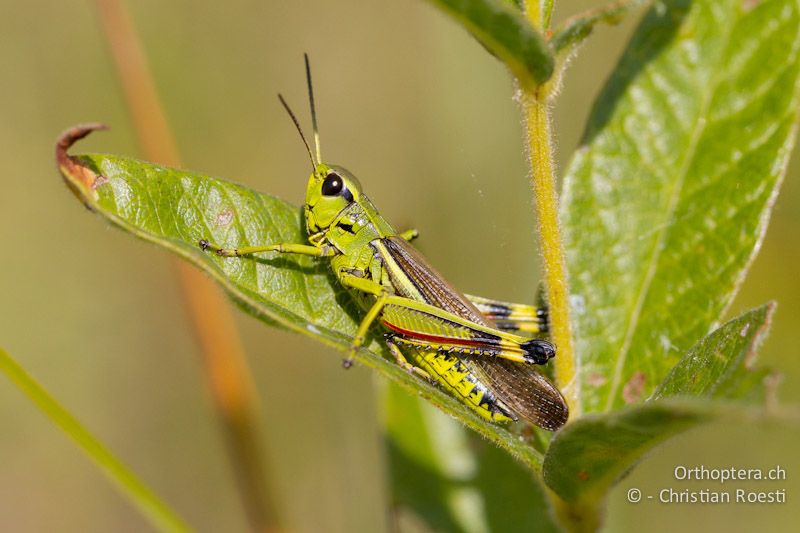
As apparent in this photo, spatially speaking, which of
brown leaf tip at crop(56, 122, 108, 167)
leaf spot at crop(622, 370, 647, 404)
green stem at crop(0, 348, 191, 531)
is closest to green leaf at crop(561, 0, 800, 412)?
leaf spot at crop(622, 370, 647, 404)

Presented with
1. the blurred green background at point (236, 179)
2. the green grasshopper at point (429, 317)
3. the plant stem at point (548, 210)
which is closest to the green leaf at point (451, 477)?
the green grasshopper at point (429, 317)

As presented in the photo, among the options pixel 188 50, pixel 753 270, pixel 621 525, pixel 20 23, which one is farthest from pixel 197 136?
pixel 621 525

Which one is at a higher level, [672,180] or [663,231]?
[672,180]

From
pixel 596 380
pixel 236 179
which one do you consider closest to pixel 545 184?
pixel 596 380

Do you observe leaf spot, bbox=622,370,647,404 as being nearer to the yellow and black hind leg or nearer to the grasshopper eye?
the yellow and black hind leg

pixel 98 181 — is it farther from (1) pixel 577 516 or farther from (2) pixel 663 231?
(2) pixel 663 231
